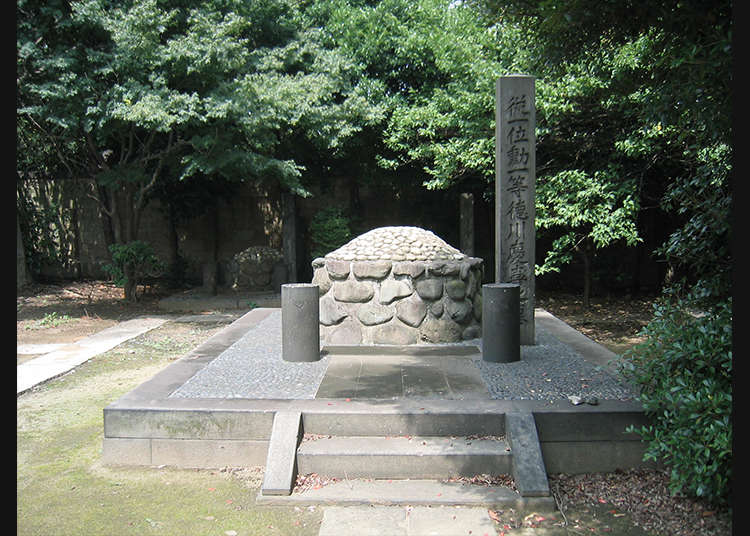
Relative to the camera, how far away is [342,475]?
13.0 feet

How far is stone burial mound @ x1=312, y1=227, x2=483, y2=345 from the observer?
6254mm

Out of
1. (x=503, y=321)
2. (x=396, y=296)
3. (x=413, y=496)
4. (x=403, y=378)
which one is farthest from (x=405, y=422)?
(x=396, y=296)

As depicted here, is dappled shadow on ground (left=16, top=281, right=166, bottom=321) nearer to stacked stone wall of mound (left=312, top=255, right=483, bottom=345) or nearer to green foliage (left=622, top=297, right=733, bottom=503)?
stacked stone wall of mound (left=312, top=255, right=483, bottom=345)

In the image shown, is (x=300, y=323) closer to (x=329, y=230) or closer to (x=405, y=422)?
(x=405, y=422)

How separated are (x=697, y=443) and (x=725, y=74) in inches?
71.6

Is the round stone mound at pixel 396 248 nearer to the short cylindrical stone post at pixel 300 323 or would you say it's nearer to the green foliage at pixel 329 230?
the short cylindrical stone post at pixel 300 323

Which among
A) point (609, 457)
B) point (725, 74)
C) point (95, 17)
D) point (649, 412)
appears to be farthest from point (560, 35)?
point (95, 17)

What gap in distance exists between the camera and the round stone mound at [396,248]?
6363 mm

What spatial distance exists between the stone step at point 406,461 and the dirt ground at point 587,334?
411mm

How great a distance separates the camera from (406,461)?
3928 millimetres

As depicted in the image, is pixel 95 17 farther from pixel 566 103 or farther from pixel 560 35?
pixel 560 35

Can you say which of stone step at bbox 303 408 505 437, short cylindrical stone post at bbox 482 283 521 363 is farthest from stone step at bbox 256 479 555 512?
short cylindrical stone post at bbox 482 283 521 363

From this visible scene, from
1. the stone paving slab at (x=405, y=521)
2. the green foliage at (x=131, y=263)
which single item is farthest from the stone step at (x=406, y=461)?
the green foliage at (x=131, y=263)

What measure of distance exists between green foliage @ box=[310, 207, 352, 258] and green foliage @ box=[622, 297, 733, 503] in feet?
25.3
